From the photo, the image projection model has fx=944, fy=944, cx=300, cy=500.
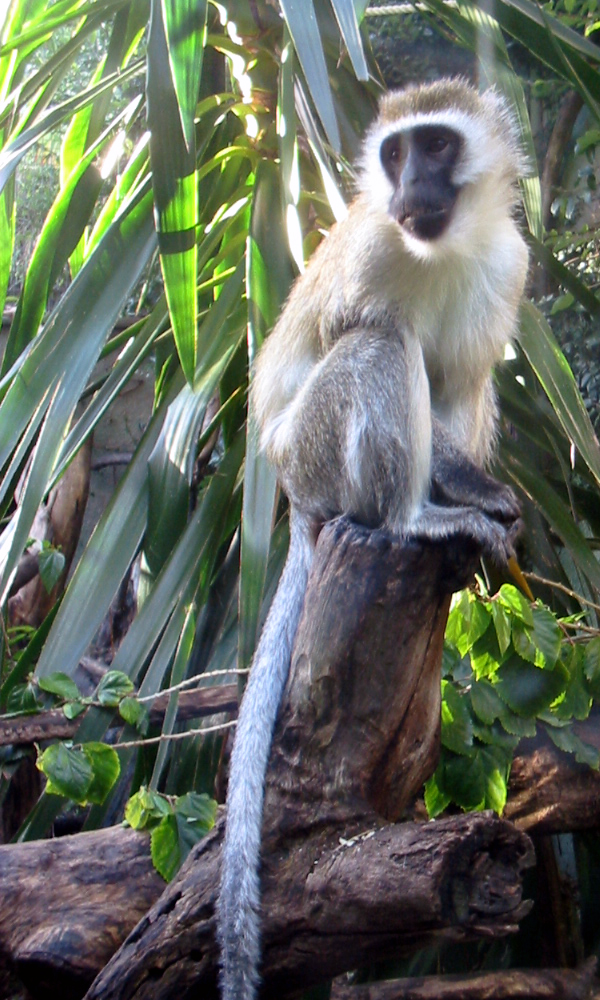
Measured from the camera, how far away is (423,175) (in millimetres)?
2906

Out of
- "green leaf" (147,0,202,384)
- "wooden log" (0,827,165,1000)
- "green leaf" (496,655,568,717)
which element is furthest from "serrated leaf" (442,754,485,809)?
"green leaf" (147,0,202,384)

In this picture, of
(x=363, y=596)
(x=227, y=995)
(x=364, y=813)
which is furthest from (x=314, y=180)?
(x=227, y=995)

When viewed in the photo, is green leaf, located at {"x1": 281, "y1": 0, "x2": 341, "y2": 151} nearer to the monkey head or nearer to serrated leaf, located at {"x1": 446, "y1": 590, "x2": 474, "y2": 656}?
the monkey head

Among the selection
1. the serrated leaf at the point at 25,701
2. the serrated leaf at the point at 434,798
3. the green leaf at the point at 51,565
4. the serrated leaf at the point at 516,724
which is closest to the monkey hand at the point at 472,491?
the serrated leaf at the point at 516,724

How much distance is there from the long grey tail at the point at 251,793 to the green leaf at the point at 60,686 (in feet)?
2.69

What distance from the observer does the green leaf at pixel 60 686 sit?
2973mm

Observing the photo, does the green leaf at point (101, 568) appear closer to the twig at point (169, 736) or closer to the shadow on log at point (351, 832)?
the twig at point (169, 736)

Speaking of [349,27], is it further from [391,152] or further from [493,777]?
[493,777]

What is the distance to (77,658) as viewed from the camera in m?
3.14

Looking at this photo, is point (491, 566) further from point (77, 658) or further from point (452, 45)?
point (452, 45)

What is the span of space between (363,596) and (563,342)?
316cm

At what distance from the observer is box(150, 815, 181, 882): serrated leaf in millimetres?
2480

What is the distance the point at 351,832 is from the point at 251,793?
254 mm

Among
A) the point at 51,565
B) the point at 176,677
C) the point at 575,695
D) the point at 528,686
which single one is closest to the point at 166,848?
the point at 176,677
